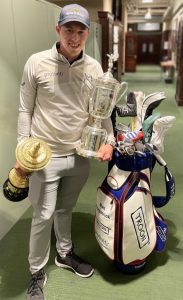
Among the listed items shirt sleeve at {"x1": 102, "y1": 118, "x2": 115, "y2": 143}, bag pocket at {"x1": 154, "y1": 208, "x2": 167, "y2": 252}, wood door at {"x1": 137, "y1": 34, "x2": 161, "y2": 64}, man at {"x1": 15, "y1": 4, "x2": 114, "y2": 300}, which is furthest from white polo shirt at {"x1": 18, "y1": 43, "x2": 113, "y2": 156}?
wood door at {"x1": 137, "y1": 34, "x2": 161, "y2": 64}

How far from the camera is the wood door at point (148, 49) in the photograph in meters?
23.0

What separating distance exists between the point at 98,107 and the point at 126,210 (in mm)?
544

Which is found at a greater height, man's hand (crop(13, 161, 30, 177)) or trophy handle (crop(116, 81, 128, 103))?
trophy handle (crop(116, 81, 128, 103))

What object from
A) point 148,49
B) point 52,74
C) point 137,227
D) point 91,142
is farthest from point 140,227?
point 148,49

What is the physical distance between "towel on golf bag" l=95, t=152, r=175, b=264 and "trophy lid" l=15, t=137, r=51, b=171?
42 cm

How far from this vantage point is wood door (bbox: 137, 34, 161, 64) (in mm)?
23016

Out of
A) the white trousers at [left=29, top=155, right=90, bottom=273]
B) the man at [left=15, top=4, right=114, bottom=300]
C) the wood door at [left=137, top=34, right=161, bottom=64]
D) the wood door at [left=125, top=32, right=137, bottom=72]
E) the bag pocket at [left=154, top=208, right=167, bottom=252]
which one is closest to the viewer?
the man at [left=15, top=4, right=114, bottom=300]

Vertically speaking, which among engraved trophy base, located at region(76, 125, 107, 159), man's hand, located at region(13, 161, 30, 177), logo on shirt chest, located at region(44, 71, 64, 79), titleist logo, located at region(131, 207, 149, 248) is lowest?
titleist logo, located at region(131, 207, 149, 248)

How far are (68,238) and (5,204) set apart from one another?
593 mm

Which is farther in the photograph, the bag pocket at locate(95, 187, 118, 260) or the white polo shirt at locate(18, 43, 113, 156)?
the bag pocket at locate(95, 187, 118, 260)

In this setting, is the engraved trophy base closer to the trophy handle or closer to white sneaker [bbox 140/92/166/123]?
the trophy handle

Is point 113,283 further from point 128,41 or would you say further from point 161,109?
point 128,41

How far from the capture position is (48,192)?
5.27ft

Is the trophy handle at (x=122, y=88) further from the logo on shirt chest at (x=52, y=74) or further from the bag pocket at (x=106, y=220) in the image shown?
the bag pocket at (x=106, y=220)
